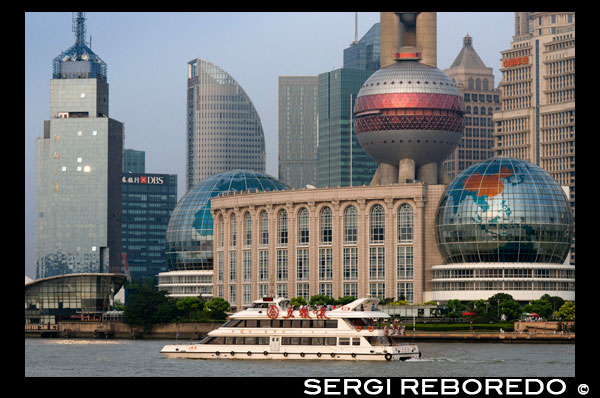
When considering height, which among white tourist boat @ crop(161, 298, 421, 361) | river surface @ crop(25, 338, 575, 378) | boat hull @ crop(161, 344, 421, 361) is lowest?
river surface @ crop(25, 338, 575, 378)

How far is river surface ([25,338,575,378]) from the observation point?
367 feet

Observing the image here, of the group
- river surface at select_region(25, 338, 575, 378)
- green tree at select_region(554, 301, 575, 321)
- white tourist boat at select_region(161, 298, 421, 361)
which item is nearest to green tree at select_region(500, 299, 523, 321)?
green tree at select_region(554, 301, 575, 321)

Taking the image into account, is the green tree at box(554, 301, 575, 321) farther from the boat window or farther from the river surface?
the boat window

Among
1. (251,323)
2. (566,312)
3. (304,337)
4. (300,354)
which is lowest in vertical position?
(566,312)

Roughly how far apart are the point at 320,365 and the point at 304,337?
668 cm

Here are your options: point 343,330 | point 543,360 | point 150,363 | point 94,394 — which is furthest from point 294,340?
point 94,394

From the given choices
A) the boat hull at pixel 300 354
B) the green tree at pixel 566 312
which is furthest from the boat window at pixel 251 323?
the green tree at pixel 566 312

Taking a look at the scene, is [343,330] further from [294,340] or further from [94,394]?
[94,394]

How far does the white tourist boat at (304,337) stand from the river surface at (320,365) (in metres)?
1.23

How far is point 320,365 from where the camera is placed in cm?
11900

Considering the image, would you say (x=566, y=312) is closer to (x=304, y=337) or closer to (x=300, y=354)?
(x=304, y=337)

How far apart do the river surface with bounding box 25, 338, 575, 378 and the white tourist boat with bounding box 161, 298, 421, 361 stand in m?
1.23

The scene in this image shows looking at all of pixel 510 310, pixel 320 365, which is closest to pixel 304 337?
pixel 320 365

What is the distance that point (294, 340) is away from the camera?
411ft
